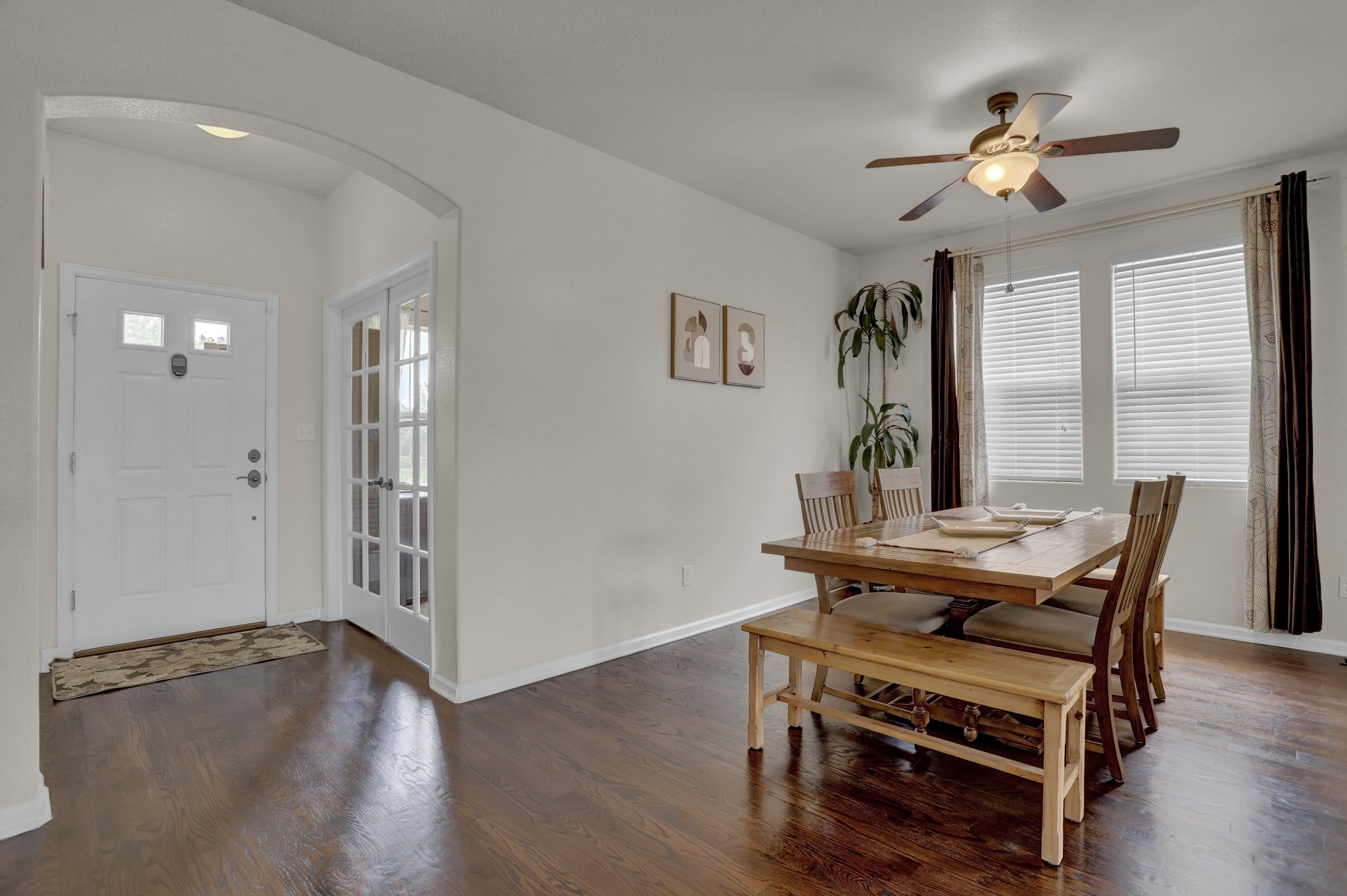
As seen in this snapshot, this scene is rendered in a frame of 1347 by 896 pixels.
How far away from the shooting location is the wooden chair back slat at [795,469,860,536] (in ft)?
10.0

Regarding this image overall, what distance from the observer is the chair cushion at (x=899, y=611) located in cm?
261

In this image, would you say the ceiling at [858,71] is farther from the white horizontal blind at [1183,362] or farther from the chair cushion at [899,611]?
the chair cushion at [899,611]

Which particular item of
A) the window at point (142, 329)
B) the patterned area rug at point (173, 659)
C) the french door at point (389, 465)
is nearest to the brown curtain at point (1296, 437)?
the french door at point (389, 465)

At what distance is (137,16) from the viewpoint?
6.93 ft

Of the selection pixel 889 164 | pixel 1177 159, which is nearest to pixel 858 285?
pixel 1177 159

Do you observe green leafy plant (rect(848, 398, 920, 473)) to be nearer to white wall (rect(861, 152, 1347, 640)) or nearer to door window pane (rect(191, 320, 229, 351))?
white wall (rect(861, 152, 1347, 640))

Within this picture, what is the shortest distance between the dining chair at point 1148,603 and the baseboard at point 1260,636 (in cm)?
121

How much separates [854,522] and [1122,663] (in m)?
1.21

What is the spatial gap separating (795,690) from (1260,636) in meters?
3.05

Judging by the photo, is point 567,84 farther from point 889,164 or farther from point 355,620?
point 355,620

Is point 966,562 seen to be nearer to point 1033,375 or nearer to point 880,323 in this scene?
point 1033,375

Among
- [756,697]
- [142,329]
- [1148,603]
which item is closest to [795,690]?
[756,697]

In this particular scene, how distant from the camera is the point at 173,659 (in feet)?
11.3

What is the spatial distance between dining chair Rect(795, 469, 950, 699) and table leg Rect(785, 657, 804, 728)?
96 millimetres
